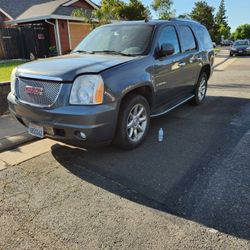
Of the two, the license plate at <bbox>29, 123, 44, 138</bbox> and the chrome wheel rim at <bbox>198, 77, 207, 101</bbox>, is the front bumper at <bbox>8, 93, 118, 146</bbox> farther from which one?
the chrome wheel rim at <bbox>198, 77, 207, 101</bbox>

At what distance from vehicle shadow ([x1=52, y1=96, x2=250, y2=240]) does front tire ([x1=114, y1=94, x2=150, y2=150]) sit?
172 mm

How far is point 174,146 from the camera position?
467 cm

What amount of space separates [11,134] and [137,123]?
2.39 metres

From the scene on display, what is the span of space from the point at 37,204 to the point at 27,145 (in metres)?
1.87

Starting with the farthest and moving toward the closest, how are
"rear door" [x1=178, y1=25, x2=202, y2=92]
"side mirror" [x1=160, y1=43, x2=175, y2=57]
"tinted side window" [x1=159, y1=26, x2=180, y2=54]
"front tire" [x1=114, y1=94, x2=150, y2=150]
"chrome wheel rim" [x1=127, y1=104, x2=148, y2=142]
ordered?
"rear door" [x1=178, y1=25, x2=202, y2=92] → "tinted side window" [x1=159, y1=26, x2=180, y2=54] → "side mirror" [x1=160, y1=43, x2=175, y2=57] → "chrome wheel rim" [x1=127, y1=104, x2=148, y2=142] → "front tire" [x1=114, y1=94, x2=150, y2=150]

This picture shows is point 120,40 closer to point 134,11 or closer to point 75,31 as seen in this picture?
point 75,31

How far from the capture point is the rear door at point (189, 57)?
19.2ft

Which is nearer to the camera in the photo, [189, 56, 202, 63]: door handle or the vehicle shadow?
the vehicle shadow

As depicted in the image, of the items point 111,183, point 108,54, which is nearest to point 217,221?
point 111,183

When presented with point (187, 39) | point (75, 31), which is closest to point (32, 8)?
point (75, 31)

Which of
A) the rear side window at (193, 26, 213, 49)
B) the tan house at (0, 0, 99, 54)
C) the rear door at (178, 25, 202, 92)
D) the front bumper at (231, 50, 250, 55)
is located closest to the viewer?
the rear door at (178, 25, 202, 92)

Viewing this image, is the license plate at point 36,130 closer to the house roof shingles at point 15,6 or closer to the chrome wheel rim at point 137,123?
the chrome wheel rim at point 137,123

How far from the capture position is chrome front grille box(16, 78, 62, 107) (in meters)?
3.72

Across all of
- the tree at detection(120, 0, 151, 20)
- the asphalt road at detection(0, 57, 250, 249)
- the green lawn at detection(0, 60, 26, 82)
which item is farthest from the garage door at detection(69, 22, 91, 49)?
the asphalt road at detection(0, 57, 250, 249)
